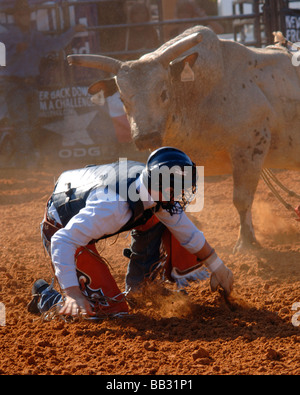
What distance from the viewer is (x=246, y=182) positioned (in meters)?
5.35

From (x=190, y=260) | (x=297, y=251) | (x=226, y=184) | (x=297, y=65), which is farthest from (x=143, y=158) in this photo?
(x=190, y=260)

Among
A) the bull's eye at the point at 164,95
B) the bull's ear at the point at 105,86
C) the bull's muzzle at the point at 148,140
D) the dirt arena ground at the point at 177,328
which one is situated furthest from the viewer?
the bull's ear at the point at 105,86

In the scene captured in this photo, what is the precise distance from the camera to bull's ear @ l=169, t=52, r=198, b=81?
5117 mm

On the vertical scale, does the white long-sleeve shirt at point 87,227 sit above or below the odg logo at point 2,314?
above

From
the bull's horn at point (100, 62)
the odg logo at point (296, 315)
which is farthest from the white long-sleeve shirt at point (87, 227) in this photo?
the bull's horn at point (100, 62)

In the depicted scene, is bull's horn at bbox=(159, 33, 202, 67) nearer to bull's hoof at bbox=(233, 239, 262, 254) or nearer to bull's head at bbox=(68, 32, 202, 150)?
bull's head at bbox=(68, 32, 202, 150)

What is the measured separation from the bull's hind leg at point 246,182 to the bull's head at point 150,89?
0.78 m

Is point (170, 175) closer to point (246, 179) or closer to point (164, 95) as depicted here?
point (164, 95)

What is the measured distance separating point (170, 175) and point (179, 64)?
2.17 metres

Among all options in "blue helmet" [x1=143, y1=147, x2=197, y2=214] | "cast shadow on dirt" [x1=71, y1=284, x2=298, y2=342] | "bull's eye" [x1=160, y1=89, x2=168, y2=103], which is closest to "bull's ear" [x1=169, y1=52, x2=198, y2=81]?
"bull's eye" [x1=160, y1=89, x2=168, y2=103]

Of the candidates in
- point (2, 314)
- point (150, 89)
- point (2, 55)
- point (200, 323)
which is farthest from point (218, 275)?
point (2, 55)

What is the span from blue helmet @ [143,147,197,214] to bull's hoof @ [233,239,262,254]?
80.4 inches

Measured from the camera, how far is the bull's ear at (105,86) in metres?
5.56

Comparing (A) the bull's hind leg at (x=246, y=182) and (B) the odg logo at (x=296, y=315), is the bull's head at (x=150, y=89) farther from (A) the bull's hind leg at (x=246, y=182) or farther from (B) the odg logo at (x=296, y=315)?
(B) the odg logo at (x=296, y=315)
